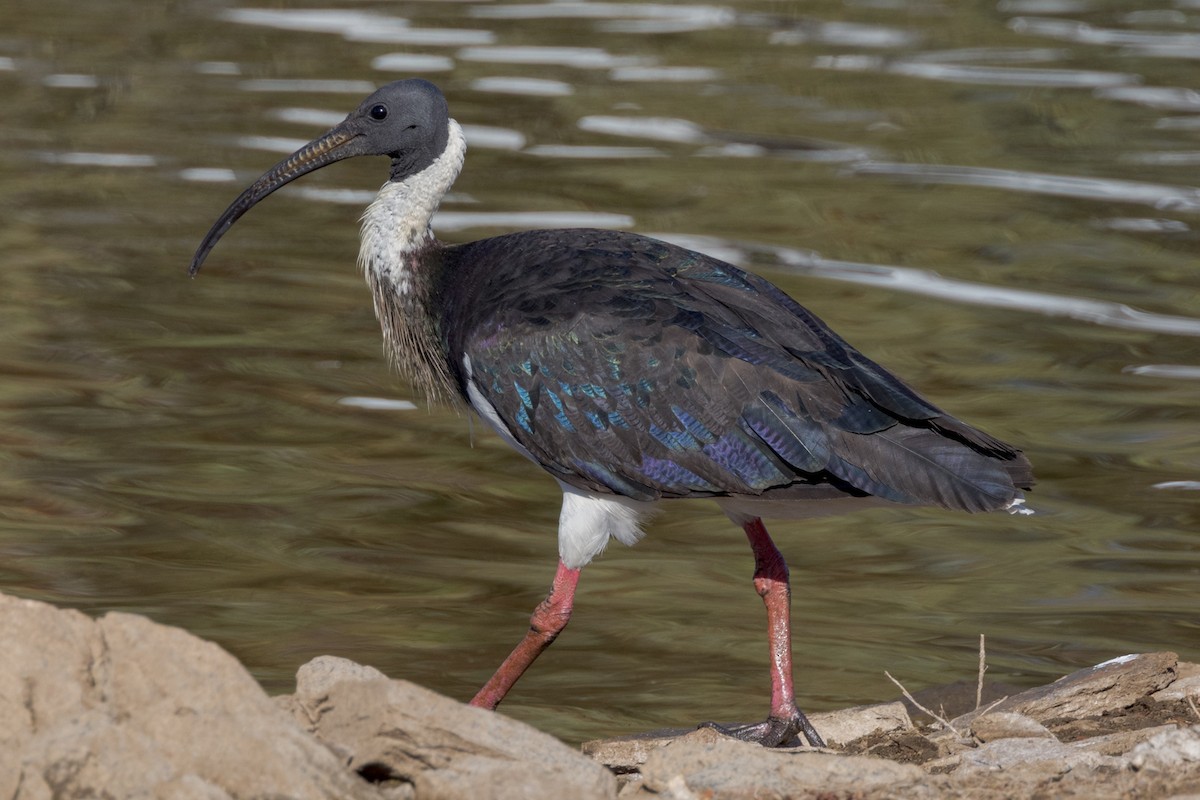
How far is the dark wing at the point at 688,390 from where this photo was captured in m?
7.88

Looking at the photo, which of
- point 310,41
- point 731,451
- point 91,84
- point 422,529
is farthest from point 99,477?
point 310,41

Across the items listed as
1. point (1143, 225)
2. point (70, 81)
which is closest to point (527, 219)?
point (1143, 225)

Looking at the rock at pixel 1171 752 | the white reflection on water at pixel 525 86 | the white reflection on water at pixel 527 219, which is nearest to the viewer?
the rock at pixel 1171 752

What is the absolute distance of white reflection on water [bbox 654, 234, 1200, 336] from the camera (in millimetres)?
15023

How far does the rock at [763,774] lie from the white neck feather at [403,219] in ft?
11.0

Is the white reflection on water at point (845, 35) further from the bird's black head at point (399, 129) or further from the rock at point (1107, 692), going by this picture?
the rock at point (1107, 692)

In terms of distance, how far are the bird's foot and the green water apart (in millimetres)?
859

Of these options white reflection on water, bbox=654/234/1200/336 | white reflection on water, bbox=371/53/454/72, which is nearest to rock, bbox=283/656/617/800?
white reflection on water, bbox=654/234/1200/336

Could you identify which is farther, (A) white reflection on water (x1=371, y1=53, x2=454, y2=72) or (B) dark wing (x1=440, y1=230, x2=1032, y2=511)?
(A) white reflection on water (x1=371, y1=53, x2=454, y2=72)

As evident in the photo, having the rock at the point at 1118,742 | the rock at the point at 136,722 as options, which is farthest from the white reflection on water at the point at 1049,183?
the rock at the point at 136,722

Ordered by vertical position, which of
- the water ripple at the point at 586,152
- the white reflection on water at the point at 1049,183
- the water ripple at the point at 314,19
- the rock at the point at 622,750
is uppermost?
the water ripple at the point at 314,19

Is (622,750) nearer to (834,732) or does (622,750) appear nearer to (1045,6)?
(834,732)

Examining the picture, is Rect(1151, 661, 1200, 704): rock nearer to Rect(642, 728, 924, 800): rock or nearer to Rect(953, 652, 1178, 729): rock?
Rect(953, 652, 1178, 729): rock

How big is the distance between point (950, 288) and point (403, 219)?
7535 millimetres
